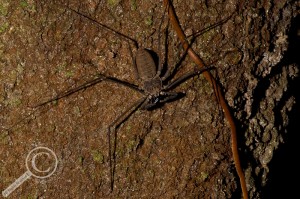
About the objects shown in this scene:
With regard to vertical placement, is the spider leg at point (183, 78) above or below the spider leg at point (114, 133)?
above

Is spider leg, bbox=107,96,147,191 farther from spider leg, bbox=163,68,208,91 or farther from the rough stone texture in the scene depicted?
spider leg, bbox=163,68,208,91

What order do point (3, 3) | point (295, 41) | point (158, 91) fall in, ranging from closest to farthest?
1. point (3, 3)
2. point (158, 91)
3. point (295, 41)

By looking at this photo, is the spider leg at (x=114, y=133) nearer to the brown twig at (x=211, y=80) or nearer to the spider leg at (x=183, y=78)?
the spider leg at (x=183, y=78)

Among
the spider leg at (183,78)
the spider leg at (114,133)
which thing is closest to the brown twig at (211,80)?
the spider leg at (183,78)

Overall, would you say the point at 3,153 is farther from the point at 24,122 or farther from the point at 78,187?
the point at 78,187

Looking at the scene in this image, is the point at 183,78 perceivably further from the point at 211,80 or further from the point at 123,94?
the point at 123,94

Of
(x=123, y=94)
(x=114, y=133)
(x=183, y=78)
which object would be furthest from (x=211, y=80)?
(x=114, y=133)

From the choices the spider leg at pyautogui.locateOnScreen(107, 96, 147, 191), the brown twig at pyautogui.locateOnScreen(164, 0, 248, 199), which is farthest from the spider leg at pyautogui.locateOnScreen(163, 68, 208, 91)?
the spider leg at pyautogui.locateOnScreen(107, 96, 147, 191)

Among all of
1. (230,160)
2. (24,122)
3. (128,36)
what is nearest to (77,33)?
(128,36)
